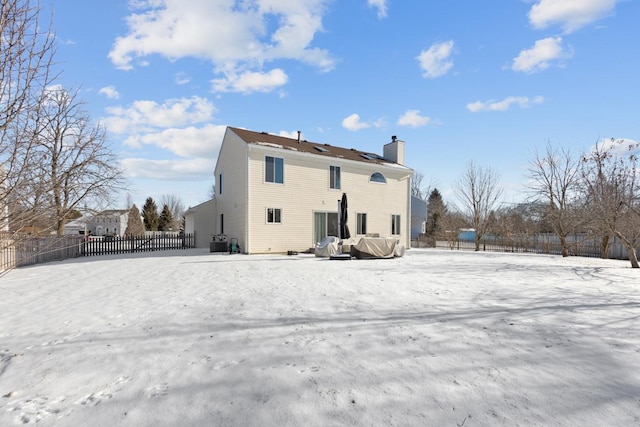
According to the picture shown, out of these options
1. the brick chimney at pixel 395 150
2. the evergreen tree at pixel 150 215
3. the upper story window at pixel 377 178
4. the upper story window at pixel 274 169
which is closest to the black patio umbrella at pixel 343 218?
Result: the upper story window at pixel 274 169

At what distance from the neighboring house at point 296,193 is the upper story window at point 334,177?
0.03 metres

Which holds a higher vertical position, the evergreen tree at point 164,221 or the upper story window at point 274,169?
the upper story window at point 274,169

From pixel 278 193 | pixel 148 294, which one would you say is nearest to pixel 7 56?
pixel 148 294

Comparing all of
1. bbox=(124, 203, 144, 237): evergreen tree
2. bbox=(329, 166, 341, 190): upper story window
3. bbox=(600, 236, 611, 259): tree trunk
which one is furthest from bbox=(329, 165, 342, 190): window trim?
bbox=(124, 203, 144, 237): evergreen tree

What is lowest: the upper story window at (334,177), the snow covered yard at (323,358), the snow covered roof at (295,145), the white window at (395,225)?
the snow covered yard at (323,358)

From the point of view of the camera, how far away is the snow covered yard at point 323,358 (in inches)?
98.8

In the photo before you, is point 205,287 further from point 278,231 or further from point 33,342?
point 278,231

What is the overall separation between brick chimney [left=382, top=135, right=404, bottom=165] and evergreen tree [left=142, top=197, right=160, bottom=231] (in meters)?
43.8

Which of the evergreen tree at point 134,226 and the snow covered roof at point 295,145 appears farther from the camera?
the evergreen tree at point 134,226

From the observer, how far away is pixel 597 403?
254 cm

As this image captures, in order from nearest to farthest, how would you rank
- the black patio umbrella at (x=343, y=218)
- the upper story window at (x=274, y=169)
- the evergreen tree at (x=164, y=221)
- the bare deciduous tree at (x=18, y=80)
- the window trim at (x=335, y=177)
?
the bare deciduous tree at (x=18, y=80)
the black patio umbrella at (x=343, y=218)
the upper story window at (x=274, y=169)
the window trim at (x=335, y=177)
the evergreen tree at (x=164, y=221)

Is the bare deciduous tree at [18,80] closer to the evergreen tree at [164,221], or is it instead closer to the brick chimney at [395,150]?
the brick chimney at [395,150]

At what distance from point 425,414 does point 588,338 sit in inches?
110

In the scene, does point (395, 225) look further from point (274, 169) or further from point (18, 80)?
point (18, 80)
